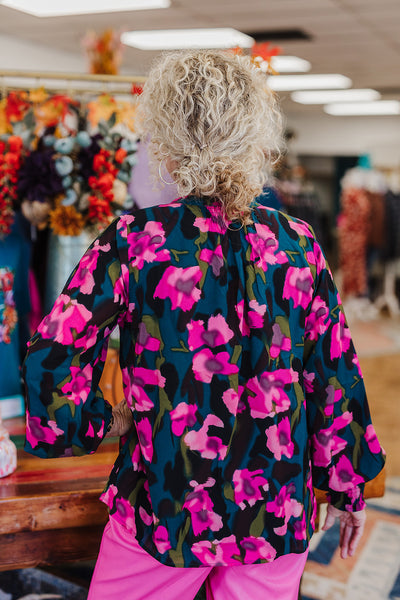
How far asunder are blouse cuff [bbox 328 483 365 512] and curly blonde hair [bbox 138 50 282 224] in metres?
0.59

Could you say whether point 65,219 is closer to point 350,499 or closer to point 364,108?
point 350,499

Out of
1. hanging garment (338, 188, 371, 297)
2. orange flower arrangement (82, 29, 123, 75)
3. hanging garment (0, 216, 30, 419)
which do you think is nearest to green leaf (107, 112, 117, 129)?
hanging garment (0, 216, 30, 419)

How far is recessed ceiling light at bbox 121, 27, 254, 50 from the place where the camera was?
6078 millimetres

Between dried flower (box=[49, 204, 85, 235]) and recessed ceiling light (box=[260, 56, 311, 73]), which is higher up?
recessed ceiling light (box=[260, 56, 311, 73])

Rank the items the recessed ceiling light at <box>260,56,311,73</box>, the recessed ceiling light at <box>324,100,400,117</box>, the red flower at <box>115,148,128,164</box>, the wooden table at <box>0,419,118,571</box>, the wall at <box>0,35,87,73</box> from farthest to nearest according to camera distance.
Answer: the recessed ceiling light at <box>324,100,400,117</box> < the recessed ceiling light at <box>260,56,311,73</box> < the wall at <box>0,35,87,73</box> < the red flower at <box>115,148,128,164</box> < the wooden table at <box>0,419,118,571</box>

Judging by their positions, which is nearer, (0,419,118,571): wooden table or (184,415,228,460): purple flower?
(184,415,228,460): purple flower

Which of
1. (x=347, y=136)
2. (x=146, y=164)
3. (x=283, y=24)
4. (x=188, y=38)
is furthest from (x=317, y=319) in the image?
(x=347, y=136)

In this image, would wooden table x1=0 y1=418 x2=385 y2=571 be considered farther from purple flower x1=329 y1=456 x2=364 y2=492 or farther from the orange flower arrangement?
the orange flower arrangement

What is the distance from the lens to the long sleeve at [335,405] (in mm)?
1241

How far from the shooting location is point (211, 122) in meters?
1.08

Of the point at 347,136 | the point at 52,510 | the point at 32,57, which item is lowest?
the point at 52,510

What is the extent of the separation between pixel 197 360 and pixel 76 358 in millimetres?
209

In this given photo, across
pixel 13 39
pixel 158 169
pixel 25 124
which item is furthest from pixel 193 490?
pixel 13 39

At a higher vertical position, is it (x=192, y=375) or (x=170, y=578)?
(x=192, y=375)
